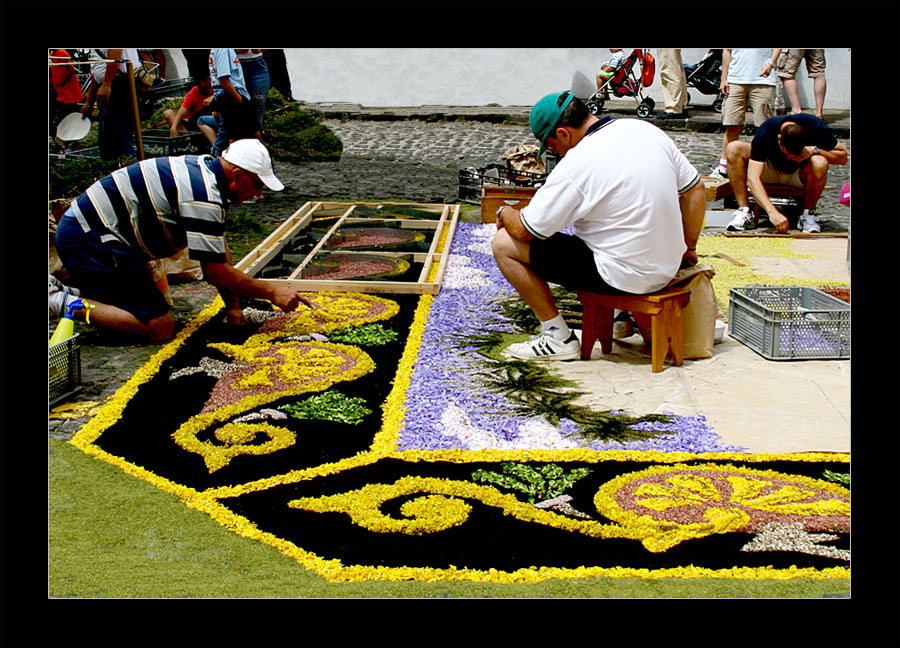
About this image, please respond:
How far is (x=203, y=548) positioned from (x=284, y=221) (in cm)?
547

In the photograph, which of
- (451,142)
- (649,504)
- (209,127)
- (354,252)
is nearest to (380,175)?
(209,127)

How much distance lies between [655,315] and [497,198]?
3.77m

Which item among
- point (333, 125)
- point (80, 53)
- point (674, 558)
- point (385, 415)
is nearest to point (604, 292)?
point (385, 415)

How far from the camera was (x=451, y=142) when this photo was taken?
42.7 feet

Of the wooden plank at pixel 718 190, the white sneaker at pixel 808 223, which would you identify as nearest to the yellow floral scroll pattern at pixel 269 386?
the white sneaker at pixel 808 223

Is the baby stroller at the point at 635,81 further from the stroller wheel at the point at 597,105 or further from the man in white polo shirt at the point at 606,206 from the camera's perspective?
the man in white polo shirt at the point at 606,206

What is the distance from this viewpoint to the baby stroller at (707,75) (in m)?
13.8

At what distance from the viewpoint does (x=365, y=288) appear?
5.88 m

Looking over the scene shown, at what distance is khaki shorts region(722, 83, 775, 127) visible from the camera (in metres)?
8.68

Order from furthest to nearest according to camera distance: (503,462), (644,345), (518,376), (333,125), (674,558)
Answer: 1. (333,125)
2. (644,345)
3. (518,376)
4. (503,462)
5. (674,558)

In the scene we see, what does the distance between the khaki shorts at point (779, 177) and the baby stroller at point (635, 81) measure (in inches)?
238

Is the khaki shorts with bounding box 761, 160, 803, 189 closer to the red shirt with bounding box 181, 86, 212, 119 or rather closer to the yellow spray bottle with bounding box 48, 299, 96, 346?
the yellow spray bottle with bounding box 48, 299, 96, 346

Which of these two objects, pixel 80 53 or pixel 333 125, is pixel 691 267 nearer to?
pixel 80 53

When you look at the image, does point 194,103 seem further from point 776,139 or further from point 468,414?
point 468,414
